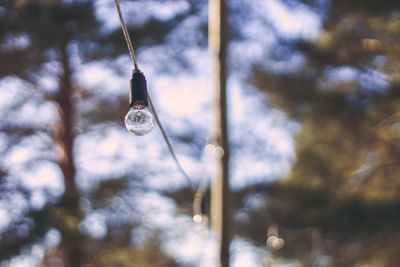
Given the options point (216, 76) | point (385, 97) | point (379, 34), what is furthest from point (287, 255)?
point (216, 76)

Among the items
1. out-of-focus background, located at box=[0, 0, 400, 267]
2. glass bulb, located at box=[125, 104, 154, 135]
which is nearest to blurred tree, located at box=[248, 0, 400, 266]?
out-of-focus background, located at box=[0, 0, 400, 267]

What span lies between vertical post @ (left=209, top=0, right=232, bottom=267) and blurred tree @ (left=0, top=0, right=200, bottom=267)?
370 centimetres

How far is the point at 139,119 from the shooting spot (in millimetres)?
2314

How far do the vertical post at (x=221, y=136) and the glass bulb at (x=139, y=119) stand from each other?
2.04 m

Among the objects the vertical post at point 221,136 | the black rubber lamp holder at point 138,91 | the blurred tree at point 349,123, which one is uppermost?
the blurred tree at point 349,123

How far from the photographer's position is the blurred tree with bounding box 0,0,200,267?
7.47 m

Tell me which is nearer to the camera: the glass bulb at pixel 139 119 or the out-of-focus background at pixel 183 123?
the glass bulb at pixel 139 119

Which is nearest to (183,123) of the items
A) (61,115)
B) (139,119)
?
(61,115)

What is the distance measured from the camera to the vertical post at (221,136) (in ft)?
13.9

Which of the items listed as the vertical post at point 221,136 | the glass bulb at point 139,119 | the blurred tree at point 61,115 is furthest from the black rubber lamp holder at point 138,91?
the blurred tree at point 61,115

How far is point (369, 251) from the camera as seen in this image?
332 inches

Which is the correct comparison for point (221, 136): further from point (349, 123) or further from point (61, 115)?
point (61, 115)

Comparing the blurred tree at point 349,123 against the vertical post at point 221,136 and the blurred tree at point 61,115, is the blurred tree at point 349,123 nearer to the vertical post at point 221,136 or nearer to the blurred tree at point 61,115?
the blurred tree at point 61,115

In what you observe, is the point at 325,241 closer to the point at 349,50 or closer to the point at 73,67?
the point at 349,50
